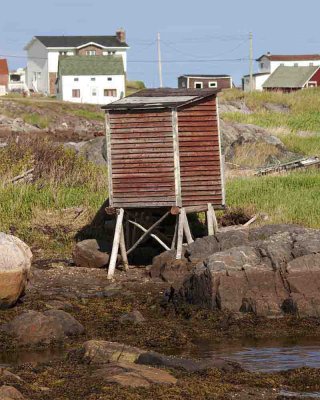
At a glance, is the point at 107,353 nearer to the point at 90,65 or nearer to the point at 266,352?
the point at 266,352

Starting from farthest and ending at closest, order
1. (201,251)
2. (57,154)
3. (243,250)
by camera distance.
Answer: (57,154)
(201,251)
(243,250)

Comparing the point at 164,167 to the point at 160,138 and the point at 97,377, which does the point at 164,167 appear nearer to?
the point at 160,138

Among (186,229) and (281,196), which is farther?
(281,196)

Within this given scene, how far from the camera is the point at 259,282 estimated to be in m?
19.2

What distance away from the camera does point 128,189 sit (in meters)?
23.9

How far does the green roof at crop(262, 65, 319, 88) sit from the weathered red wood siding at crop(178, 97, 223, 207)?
77.3 metres

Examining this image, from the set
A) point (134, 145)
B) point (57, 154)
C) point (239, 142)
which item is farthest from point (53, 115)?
point (134, 145)

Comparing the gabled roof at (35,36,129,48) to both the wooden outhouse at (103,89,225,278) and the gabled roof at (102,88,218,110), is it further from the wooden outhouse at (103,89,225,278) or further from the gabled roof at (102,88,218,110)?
the wooden outhouse at (103,89,225,278)

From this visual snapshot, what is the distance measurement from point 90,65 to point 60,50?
34.6ft

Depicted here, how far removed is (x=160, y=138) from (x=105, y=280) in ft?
11.0

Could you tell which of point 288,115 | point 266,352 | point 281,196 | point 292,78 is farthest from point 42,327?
point 292,78

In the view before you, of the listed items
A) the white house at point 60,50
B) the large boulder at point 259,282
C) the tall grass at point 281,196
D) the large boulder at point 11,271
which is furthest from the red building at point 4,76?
the large boulder at point 259,282

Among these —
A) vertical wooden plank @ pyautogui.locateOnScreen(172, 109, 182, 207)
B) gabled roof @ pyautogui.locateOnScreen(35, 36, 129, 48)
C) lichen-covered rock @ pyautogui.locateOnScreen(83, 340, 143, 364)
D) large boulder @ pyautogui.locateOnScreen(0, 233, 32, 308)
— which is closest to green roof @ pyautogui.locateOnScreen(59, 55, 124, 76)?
gabled roof @ pyautogui.locateOnScreen(35, 36, 129, 48)

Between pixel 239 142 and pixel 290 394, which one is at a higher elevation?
pixel 239 142
